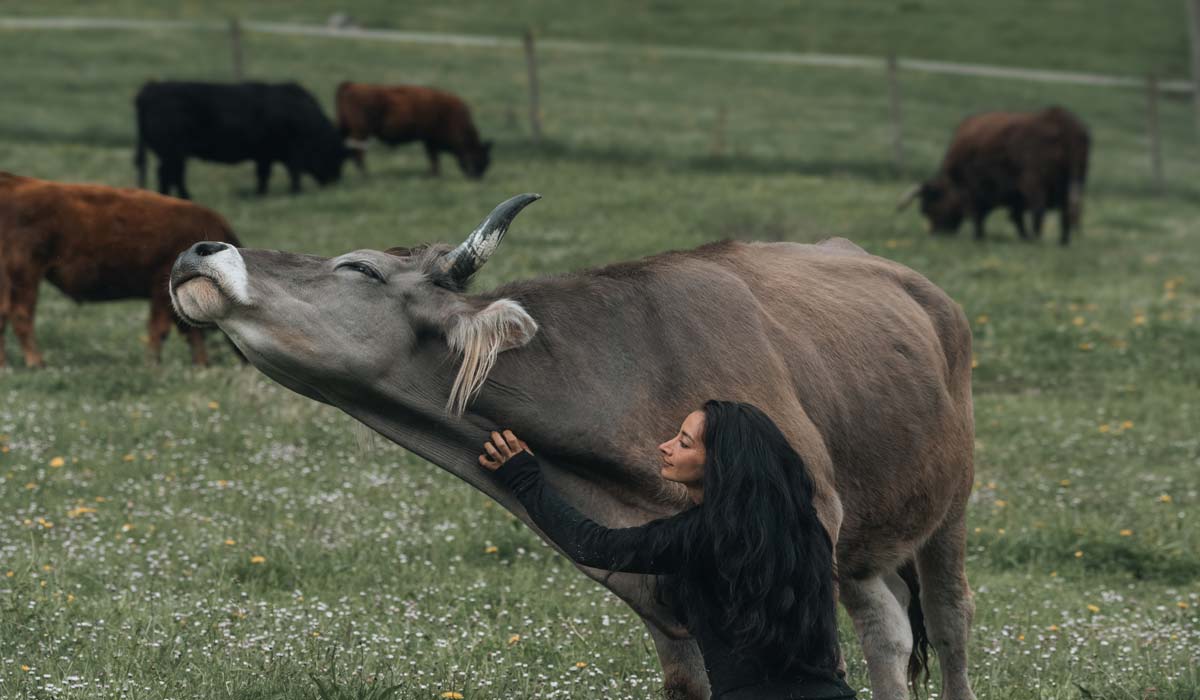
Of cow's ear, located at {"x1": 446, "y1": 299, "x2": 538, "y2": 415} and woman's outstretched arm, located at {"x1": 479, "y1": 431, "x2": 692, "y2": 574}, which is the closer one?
woman's outstretched arm, located at {"x1": 479, "y1": 431, "x2": 692, "y2": 574}

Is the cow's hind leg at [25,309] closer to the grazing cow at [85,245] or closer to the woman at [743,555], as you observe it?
the grazing cow at [85,245]

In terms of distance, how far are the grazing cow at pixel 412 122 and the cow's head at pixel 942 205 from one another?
24.1ft

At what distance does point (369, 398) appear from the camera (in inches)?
203

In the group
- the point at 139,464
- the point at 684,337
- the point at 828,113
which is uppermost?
the point at 684,337

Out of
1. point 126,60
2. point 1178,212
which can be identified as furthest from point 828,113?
point 126,60

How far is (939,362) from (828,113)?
1162 inches

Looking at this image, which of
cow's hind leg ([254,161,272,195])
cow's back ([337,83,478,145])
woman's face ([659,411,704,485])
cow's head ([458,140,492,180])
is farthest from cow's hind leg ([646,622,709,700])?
cow's back ([337,83,478,145])

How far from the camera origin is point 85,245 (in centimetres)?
1261

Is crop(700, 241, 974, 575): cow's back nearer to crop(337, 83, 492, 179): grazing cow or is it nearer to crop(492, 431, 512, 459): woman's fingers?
crop(492, 431, 512, 459): woman's fingers

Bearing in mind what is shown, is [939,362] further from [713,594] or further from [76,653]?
[76,653]

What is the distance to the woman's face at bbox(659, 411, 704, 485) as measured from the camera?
4.50 metres

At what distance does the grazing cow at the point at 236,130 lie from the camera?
21.8 metres

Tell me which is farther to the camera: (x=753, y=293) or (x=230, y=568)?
(x=230, y=568)

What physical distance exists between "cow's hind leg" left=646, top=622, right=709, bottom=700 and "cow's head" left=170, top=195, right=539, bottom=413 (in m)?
1.20
